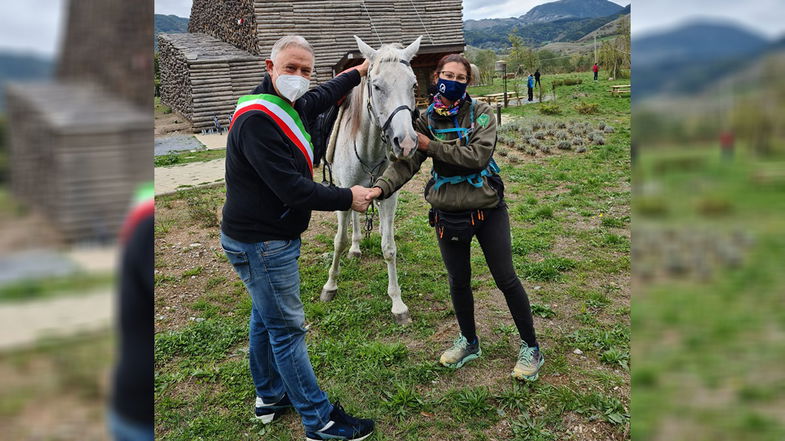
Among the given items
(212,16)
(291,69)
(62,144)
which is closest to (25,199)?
(62,144)

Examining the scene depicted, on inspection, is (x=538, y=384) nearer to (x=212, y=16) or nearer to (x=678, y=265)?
(x=678, y=265)

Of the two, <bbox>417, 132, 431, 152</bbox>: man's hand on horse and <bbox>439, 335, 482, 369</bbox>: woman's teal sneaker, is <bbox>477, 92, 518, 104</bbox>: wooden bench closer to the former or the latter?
<bbox>439, 335, 482, 369</bbox>: woman's teal sneaker

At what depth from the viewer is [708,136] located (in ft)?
1.18

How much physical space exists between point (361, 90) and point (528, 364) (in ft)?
8.92

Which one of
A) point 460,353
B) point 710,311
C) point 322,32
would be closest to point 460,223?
point 460,353

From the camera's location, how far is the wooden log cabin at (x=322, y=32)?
1912 centimetres

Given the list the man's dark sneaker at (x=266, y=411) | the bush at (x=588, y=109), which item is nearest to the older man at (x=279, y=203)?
the man's dark sneaker at (x=266, y=411)

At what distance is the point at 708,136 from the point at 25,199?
53 cm

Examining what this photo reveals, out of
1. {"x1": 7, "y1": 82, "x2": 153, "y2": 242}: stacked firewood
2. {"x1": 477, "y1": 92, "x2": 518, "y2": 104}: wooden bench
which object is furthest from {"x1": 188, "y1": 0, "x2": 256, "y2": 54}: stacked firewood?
{"x1": 7, "y1": 82, "x2": 153, "y2": 242}: stacked firewood

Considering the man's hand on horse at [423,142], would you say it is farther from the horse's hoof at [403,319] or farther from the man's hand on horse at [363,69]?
the horse's hoof at [403,319]

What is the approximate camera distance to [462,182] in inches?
120

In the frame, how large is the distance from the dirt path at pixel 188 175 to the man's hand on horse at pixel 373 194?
7.52m

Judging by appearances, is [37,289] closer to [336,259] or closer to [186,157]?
[336,259]

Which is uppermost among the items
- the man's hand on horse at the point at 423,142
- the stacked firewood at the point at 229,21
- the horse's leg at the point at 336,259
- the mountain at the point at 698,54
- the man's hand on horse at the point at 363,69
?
the stacked firewood at the point at 229,21
